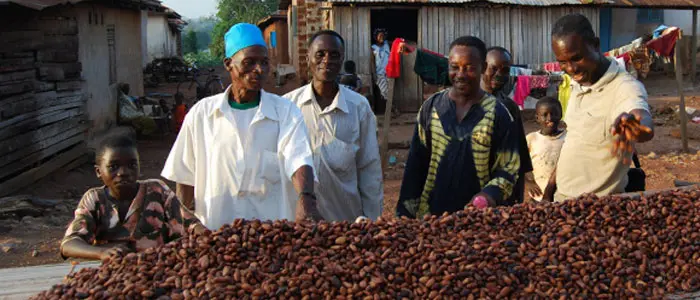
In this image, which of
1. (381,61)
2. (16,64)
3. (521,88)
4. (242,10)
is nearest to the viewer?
(16,64)

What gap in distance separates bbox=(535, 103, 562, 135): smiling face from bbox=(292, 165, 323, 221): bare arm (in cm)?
229

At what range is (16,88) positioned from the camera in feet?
26.8

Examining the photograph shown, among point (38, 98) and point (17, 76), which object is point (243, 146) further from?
point (38, 98)

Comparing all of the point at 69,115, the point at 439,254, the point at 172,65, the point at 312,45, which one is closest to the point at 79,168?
the point at 69,115

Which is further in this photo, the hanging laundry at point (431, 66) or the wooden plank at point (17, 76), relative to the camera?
the hanging laundry at point (431, 66)

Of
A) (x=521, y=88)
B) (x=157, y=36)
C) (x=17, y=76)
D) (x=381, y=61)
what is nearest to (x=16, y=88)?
(x=17, y=76)

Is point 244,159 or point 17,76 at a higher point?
point 17,76

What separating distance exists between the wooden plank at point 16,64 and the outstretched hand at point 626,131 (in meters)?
7.26

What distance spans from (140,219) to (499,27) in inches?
496

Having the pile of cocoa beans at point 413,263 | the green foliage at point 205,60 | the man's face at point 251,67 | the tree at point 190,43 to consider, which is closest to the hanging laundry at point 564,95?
the pile of cocoa beans at point 413,263

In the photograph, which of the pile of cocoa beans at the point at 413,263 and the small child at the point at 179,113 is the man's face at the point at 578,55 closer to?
the pile of cocoa beans at the point at 413,263

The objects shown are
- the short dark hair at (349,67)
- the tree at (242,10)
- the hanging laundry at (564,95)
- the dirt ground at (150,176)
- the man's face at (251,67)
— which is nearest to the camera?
the man's face at (251,67)

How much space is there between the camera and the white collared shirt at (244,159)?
2889mm

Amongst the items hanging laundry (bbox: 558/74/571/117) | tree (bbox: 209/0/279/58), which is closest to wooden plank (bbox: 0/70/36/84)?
hanging laundry (bbox: 558/74/571/117)
